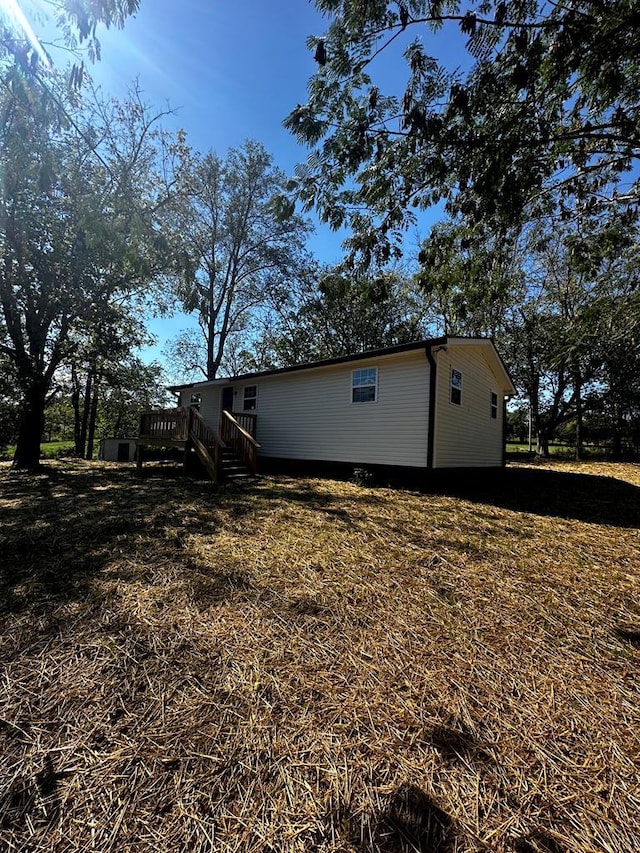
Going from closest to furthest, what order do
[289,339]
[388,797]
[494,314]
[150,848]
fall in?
[150,848] → [388,797] → [494,314] → [289,339]

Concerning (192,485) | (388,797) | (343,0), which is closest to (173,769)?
(388,797)

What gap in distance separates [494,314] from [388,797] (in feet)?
71.1

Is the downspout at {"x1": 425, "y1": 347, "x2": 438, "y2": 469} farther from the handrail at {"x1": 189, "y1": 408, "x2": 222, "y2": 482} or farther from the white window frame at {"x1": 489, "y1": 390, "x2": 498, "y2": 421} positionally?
the white window frame at {"x1": 489, "y1": 390, "x2": 498, "y2": 421}

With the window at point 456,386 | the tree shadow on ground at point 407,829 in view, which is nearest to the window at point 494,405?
the window at point 456,386

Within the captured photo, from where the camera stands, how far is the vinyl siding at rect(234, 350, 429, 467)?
8.55 m

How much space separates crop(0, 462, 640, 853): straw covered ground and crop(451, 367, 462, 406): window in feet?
18.7

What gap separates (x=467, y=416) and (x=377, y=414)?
277 centimetres

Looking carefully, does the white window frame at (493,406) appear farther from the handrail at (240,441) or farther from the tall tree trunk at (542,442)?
the tall tree trunk at (542,442)

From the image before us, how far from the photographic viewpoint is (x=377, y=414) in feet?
30.5

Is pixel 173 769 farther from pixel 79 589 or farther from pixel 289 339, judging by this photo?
Answer: pixel 289 339

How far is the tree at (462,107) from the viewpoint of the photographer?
3.44 metres

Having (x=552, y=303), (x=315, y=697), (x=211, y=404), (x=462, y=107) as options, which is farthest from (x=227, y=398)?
(x=552, y=303)

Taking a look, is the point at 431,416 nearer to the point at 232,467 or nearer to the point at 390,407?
the point at 390,407

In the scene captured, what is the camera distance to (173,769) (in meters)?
1.43
